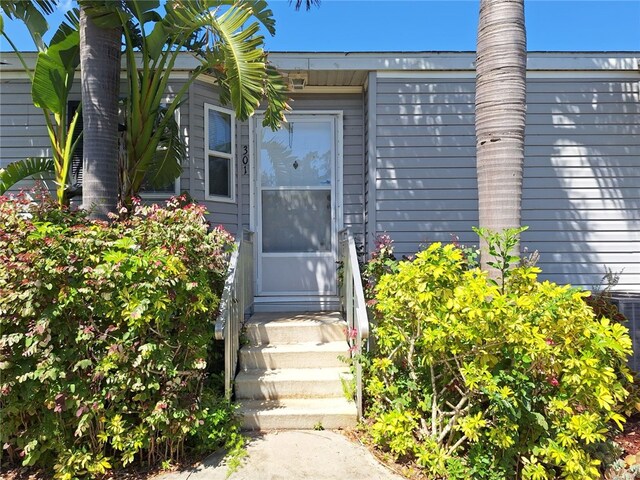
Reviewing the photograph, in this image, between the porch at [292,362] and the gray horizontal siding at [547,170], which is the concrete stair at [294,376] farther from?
the gray horizontal siding at [547,170]

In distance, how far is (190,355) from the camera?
3.05 metres

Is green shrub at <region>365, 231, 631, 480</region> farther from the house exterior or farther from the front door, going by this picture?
the front door

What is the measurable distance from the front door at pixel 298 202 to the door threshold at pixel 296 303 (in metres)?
0.14

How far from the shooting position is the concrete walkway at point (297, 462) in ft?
9.29

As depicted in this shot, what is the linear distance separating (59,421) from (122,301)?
36.7 inches

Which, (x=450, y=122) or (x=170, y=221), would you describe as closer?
(x=170, y=221)

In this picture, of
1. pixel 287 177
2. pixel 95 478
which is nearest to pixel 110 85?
pixel 287 177

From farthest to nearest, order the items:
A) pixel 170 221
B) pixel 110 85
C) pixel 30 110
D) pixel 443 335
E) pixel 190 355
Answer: pixel 30 110, pixel 110 85, pixel 170 221, pixel 190 355, pixel 443 335

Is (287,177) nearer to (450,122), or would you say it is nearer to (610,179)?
(450,122)

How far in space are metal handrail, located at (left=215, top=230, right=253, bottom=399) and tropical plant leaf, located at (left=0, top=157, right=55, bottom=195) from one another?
102 inches

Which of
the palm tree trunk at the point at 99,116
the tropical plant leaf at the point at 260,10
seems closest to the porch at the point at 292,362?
the palm tree trunk at the point at 99,116

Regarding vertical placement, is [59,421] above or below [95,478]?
above

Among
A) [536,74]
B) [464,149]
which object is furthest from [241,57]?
[536,74]

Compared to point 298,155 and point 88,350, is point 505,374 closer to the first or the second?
point 88,350
